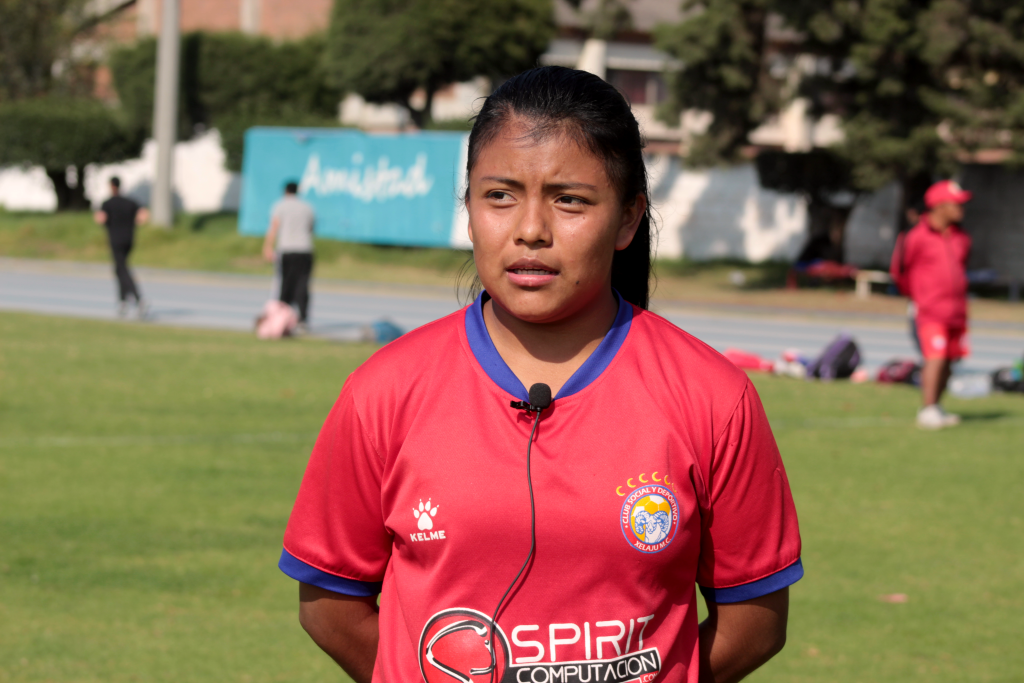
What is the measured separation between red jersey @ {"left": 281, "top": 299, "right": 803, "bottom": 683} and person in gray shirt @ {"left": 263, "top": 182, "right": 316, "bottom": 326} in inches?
578

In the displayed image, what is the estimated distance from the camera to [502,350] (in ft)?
7.10

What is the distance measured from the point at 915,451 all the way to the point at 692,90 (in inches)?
818

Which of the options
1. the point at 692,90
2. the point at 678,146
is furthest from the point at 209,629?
the point at 678,146

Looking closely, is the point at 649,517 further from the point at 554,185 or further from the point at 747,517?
the point at 554,185

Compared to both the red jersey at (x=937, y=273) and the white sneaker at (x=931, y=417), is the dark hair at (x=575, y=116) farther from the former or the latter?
the white sneaker at (x=931, y=417)

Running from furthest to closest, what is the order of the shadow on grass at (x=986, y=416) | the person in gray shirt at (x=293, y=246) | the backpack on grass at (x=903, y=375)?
the person in gray shirt at (x=293, y=246), the backpack on grass at (x=903, y=375), the shadow on grass at (x=986, y=416)

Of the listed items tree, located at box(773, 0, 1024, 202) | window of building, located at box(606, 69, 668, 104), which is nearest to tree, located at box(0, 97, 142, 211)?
window of building, located at box(606, 69, 668, 104)

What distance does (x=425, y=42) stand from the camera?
3406cm

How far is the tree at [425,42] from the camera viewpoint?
34125mm

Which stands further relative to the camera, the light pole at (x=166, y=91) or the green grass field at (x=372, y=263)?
the light pole at (x=166, y=91)

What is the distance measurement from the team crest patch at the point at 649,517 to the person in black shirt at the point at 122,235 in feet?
55.5

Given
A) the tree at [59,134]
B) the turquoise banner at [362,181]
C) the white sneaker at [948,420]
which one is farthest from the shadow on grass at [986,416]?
the tree at [59,134]

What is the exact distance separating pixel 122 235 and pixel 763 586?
56.8 feet

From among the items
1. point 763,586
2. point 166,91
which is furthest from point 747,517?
point 166,91
